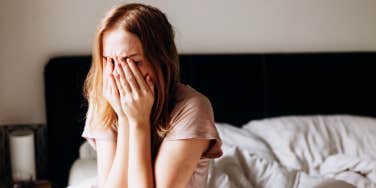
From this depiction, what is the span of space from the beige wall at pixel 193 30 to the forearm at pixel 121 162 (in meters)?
1.13

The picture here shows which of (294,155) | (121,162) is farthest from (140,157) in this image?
(294,155)

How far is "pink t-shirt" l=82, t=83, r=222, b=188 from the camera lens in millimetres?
1257

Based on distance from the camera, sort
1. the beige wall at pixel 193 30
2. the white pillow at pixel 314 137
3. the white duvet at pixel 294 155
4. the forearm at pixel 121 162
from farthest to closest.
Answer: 1. the beige wall at pixel 193 30
2. the white pillow at pixel 314 137
3. the white duvet at pixel 294 155
4. the forearm at pixel 121 162

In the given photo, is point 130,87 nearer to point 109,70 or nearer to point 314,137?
point 109,70

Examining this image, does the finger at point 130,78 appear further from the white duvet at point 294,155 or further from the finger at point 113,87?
the white duvet at point 294,155

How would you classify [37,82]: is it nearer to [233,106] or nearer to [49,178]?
[49,178]

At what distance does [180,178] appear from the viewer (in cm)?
125

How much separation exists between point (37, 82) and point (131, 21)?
130 cm

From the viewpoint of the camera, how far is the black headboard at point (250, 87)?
7.71 feet

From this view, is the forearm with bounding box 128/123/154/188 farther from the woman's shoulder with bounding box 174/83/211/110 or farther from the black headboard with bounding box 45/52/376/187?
the black headboard with bounding box 45/52/376/187

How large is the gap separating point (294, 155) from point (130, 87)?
3.67ft

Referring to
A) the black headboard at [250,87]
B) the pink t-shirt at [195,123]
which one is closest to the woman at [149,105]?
the pink t-shirt at [195,123]

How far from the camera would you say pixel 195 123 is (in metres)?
1.26

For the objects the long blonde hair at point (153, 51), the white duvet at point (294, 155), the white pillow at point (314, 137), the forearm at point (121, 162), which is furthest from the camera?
the white pillow at point (314, 137)
